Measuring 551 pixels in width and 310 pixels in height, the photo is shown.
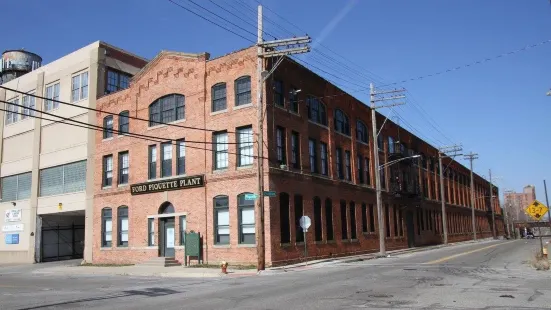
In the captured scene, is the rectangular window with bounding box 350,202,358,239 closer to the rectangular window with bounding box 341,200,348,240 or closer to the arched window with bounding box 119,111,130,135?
the rectangular window with bounding box 341,200,348,240

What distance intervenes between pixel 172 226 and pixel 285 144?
346 inches

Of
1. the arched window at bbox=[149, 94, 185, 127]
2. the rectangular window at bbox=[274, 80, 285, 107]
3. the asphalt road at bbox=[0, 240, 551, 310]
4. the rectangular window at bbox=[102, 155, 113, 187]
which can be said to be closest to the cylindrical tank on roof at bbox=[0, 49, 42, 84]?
the rectangular window at bbox=[102, 155, 113, 187]

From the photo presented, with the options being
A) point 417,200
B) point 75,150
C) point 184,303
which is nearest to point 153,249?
point 75,150

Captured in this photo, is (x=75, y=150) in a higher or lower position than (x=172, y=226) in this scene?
higher

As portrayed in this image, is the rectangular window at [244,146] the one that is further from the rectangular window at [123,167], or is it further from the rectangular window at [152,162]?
the rectangular window at [123,167]

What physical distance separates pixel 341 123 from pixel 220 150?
12065 millimetres

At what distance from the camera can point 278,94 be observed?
2923 centimetres

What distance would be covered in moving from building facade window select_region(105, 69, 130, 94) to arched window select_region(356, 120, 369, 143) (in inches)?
751

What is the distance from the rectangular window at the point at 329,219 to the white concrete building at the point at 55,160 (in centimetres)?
1710

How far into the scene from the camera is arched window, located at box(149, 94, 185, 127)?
3150 cm

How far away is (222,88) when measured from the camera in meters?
29.5

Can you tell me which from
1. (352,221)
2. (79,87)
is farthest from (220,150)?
(79,87)

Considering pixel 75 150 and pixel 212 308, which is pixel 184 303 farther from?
pixel 75 150

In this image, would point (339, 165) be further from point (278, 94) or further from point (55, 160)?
point (55, 160)
